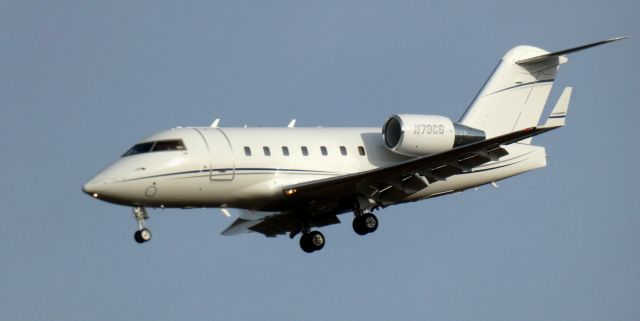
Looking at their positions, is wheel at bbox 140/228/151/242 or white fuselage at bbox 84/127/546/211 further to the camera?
white fuselage at bbox 84/127/546/211

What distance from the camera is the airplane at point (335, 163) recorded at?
32.3 metres

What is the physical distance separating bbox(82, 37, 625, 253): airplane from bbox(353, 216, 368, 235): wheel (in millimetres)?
27

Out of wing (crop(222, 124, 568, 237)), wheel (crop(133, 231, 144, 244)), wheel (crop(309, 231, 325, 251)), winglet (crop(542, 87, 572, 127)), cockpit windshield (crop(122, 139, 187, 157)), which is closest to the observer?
wheel (crop(133, 231, 144, 244))

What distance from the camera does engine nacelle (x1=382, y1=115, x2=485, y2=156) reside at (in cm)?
3488

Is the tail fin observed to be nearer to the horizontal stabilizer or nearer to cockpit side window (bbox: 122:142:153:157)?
the horizontal stabilizer

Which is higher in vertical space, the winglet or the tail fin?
the tail fin

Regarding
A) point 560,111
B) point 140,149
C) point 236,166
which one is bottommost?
point 560,111

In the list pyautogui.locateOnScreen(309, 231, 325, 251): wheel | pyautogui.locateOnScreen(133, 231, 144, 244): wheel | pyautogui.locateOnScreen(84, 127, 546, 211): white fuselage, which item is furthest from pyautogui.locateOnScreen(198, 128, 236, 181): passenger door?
pyautogui.locateOnScreen(309, 231, 325, 251): wheel

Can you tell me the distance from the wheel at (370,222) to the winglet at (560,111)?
16.9 feet

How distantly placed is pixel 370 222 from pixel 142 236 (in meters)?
6.40

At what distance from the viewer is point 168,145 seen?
3275 cm

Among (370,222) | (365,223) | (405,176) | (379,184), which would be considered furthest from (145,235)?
(405,176)

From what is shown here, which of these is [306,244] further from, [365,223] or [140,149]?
[140,149]

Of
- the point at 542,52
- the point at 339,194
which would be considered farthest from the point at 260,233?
the point at 542,52
